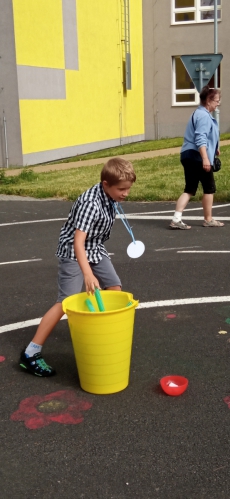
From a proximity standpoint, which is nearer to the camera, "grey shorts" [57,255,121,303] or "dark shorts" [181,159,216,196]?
"grey shorts" [57,255,121,303]

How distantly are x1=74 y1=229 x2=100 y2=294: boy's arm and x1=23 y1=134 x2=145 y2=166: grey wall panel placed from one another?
572 inches

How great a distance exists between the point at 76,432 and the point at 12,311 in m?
2.23

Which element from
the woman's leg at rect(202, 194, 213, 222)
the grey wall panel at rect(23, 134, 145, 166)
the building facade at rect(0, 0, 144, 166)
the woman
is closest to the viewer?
the woman

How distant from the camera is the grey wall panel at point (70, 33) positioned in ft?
66.4

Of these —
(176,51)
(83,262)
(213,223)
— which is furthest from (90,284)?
(176,51)

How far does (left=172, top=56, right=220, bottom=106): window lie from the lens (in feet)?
91.1

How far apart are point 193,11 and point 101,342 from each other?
2624 centimetres

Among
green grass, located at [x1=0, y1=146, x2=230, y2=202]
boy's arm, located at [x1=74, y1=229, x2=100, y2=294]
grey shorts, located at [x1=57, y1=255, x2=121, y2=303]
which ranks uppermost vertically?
boy's arm, located at [x1=74, y1=229, x2=100, y2=294]

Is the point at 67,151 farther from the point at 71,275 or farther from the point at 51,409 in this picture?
the point at 51,409

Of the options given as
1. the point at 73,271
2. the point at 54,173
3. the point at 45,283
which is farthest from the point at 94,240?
the point at 54,173

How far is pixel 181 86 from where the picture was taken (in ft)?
92.0

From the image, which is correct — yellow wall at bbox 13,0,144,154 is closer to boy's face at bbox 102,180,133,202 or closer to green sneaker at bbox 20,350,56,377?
green sneaker at bbox 20,350,56,377

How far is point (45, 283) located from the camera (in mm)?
6328

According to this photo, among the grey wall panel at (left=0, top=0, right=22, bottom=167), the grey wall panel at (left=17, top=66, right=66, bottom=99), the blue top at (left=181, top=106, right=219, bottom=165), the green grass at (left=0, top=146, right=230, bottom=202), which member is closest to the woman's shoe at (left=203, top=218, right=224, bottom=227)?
the blue top at (left=181, top=106, right=219, bottom=165)
